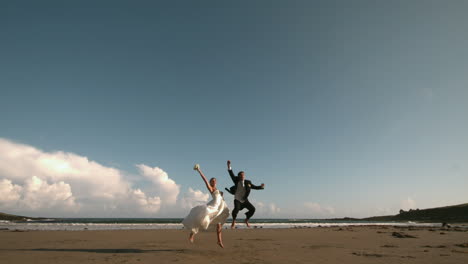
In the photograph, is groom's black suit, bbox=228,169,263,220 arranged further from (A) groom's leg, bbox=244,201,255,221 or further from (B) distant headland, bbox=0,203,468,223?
(B) distant headland, bbox=0,203,468,223

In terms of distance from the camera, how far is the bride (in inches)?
317

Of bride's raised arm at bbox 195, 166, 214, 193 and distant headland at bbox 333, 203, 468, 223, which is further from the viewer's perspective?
distant headland at bbox 333, 203, 468, 223

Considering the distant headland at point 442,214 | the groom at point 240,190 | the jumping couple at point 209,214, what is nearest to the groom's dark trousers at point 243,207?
the groom at point 240,190

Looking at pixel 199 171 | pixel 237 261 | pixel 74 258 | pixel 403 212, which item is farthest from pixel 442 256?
pixel 403 212

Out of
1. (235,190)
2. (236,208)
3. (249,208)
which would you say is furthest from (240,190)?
(249,208)

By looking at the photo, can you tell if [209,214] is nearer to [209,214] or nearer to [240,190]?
[209,214]

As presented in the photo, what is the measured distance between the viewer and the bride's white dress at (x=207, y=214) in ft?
26.4

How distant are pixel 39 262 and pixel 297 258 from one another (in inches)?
258

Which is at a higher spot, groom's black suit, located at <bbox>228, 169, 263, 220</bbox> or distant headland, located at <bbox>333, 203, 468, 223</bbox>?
groom's black suit, located at <bbox>228, 169, 263, 220</bbox>

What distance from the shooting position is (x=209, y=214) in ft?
26.7

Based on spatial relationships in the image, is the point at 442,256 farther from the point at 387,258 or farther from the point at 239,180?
the point at 239,180

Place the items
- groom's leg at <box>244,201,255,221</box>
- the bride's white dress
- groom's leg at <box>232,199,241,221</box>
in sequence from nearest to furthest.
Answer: the bride's white dress, groom's leg at <box>232,199,241,221</box>, groom's leg at <box>244,201,255,221</box>

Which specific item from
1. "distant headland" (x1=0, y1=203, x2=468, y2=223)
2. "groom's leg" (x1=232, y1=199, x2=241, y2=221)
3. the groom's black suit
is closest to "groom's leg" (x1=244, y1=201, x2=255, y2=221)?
the groom's black suit

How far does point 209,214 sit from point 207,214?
0.25 feet
